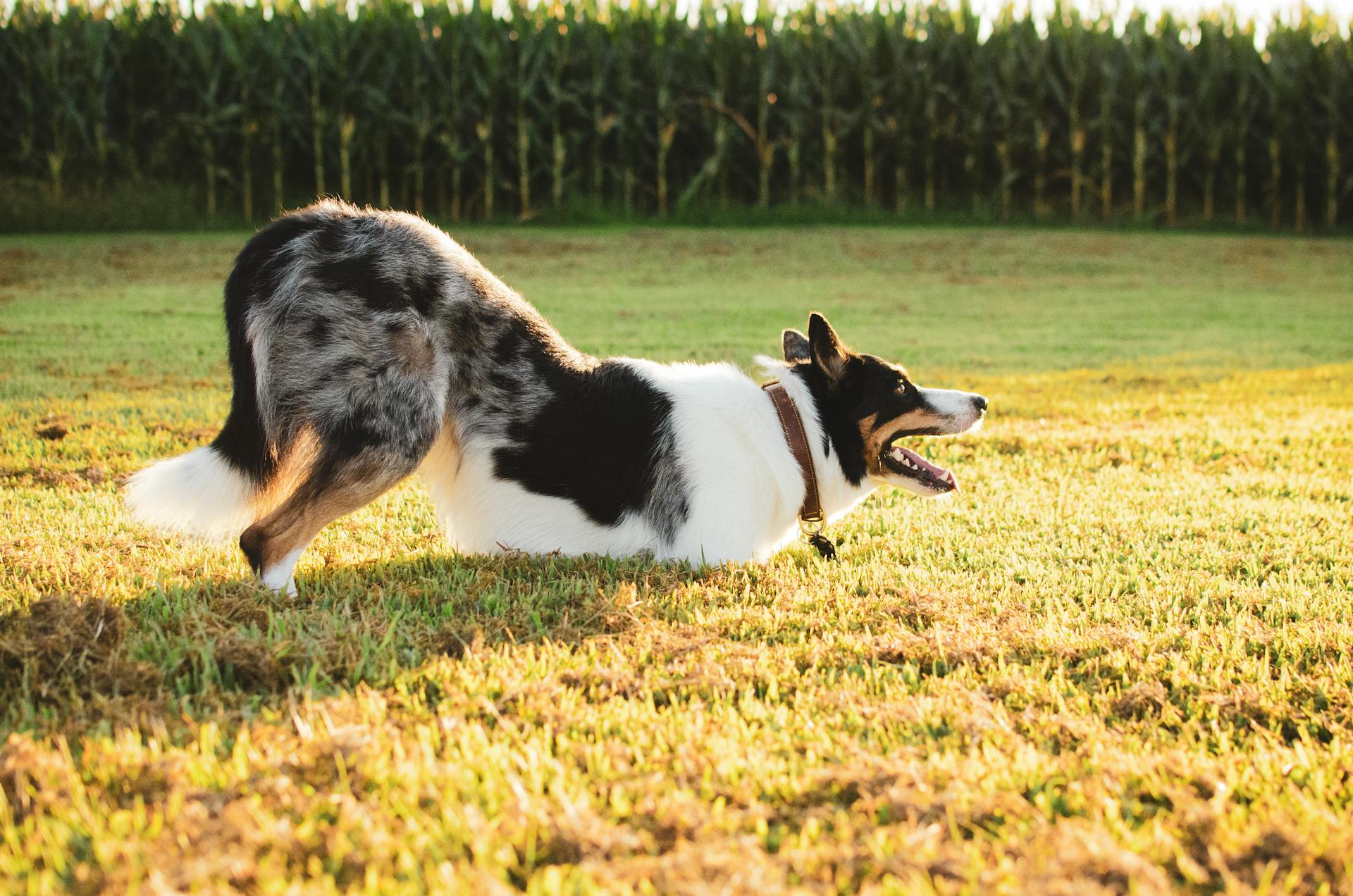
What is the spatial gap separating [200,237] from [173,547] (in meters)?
16.9

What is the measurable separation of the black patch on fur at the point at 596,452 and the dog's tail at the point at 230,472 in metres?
0.84

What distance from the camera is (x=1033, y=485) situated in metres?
5.83

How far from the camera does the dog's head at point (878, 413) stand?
14.7 feet

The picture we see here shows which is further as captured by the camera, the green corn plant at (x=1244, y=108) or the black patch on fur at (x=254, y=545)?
the green corn plant at (x=1244, y=108)

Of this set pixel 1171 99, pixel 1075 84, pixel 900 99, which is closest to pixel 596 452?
pixel 900 99

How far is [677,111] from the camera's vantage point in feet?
77.7

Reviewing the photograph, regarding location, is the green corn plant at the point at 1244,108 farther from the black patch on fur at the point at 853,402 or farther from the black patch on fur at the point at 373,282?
the black patch on fur at the point at 373,282

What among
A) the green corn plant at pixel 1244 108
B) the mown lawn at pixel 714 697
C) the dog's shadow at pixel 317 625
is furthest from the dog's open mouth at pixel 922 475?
the green corn plant at pixel 1244 108

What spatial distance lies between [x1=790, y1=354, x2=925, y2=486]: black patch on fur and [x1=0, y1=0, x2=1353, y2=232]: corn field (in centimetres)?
1891

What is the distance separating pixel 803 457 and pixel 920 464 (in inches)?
22.9

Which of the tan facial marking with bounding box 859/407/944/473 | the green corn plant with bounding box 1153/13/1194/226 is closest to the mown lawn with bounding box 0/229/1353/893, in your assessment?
the tan facial marking with bounding box 859/407/944/473

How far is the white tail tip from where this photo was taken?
3771mm

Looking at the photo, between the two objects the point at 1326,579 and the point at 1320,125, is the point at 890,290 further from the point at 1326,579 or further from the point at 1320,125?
the point at 1320,125

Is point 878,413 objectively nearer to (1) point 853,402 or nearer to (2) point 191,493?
(1) point 853,402
